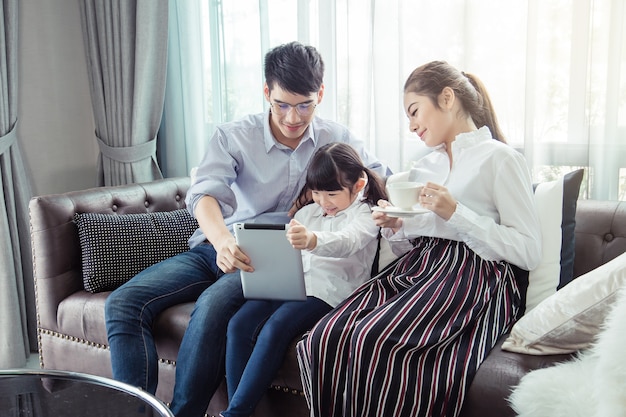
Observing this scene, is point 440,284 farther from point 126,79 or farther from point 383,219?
point 126,79

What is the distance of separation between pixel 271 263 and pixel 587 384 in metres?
0.83

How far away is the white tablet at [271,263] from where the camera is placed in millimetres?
1646

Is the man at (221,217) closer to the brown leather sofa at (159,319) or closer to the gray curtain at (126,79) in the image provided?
the brown leather sofa at (159,319)

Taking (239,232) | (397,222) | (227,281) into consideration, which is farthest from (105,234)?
(397,222)

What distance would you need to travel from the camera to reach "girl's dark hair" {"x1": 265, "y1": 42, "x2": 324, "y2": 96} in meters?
1.93

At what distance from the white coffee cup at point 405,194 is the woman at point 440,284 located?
32mm

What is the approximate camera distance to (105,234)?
218cm

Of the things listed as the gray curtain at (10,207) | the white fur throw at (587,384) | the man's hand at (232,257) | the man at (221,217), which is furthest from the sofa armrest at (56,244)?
the white fur throw at (587,384)

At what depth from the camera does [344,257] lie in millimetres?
1802

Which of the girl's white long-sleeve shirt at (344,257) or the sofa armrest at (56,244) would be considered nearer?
the girl's white long-sleeve shirt at (344,257)

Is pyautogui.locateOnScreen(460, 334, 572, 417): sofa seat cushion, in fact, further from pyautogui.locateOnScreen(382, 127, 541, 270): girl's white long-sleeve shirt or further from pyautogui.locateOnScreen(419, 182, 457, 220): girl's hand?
pyautogui.locateOnScreen(419, 182, 457, 220): girl's hand

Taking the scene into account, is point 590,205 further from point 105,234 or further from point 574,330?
point 105,234

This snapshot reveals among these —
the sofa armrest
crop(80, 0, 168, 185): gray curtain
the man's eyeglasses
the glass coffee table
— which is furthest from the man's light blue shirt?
crop(80, 0, 168, 185): gray curtain

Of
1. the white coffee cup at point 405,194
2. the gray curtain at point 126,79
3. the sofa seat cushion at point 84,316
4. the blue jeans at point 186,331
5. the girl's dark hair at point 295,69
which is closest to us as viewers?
the white coffee cup at point 405,194
